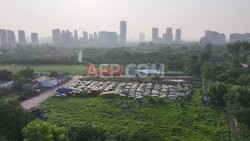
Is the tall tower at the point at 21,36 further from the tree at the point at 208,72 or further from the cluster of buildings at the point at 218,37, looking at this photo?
the tree at the point at 208,72

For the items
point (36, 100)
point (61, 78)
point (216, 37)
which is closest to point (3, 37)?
point (61, 78)

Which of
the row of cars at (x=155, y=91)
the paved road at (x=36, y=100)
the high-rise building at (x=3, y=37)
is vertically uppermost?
the high-rise building at (x=3, y=37)

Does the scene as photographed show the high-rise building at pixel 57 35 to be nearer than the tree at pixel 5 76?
No

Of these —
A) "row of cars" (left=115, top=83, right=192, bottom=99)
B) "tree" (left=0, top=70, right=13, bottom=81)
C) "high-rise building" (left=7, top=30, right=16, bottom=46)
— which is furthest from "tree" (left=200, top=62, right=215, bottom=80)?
"high-rise building" (left=7, top=30, right=16, bottom=46)

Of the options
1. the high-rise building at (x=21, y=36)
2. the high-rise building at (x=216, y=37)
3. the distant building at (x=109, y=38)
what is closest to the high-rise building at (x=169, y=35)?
the high-rise building at (x=216, y=37)

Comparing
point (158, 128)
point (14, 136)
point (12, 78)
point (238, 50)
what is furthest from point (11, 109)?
point (238, 50)

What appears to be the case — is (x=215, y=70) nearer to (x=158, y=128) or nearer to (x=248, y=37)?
(x=158, y=128)

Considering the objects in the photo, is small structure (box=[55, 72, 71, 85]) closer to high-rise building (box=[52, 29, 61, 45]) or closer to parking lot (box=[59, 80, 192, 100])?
parking lot (box=[59, 80, 192, 100])
